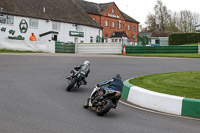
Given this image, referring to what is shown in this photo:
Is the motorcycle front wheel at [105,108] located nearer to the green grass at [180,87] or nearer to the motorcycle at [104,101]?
the motorcycle at [104,101]

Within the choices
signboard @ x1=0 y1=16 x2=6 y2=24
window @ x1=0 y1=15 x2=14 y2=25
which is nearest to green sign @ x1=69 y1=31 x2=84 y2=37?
window @ x1=0 y1=15 x2=14 y2=25

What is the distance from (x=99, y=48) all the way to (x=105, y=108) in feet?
90.0

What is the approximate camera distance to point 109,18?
229ft

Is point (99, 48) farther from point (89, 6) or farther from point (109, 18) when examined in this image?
point (109, 18)

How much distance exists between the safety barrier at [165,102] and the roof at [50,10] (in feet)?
117

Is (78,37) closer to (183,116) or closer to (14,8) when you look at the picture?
(14,8)

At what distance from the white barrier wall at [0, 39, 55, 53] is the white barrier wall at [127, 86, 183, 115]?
84.2 ft

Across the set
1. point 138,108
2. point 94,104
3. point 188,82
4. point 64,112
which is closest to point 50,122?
point 64,112

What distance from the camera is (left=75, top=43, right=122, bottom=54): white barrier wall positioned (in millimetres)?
32875

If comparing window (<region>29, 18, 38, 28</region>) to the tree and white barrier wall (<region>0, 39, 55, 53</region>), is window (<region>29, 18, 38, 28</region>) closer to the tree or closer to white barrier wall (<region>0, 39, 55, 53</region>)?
white barrier wall (<region>0, 39, 55, 53</region>)

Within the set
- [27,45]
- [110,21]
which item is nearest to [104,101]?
[27,45]

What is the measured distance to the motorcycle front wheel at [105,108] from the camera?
642cm

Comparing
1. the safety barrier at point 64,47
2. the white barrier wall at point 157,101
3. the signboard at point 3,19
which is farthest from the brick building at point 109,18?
the white barrier wall at point 157,101

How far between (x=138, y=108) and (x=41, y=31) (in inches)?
1568
